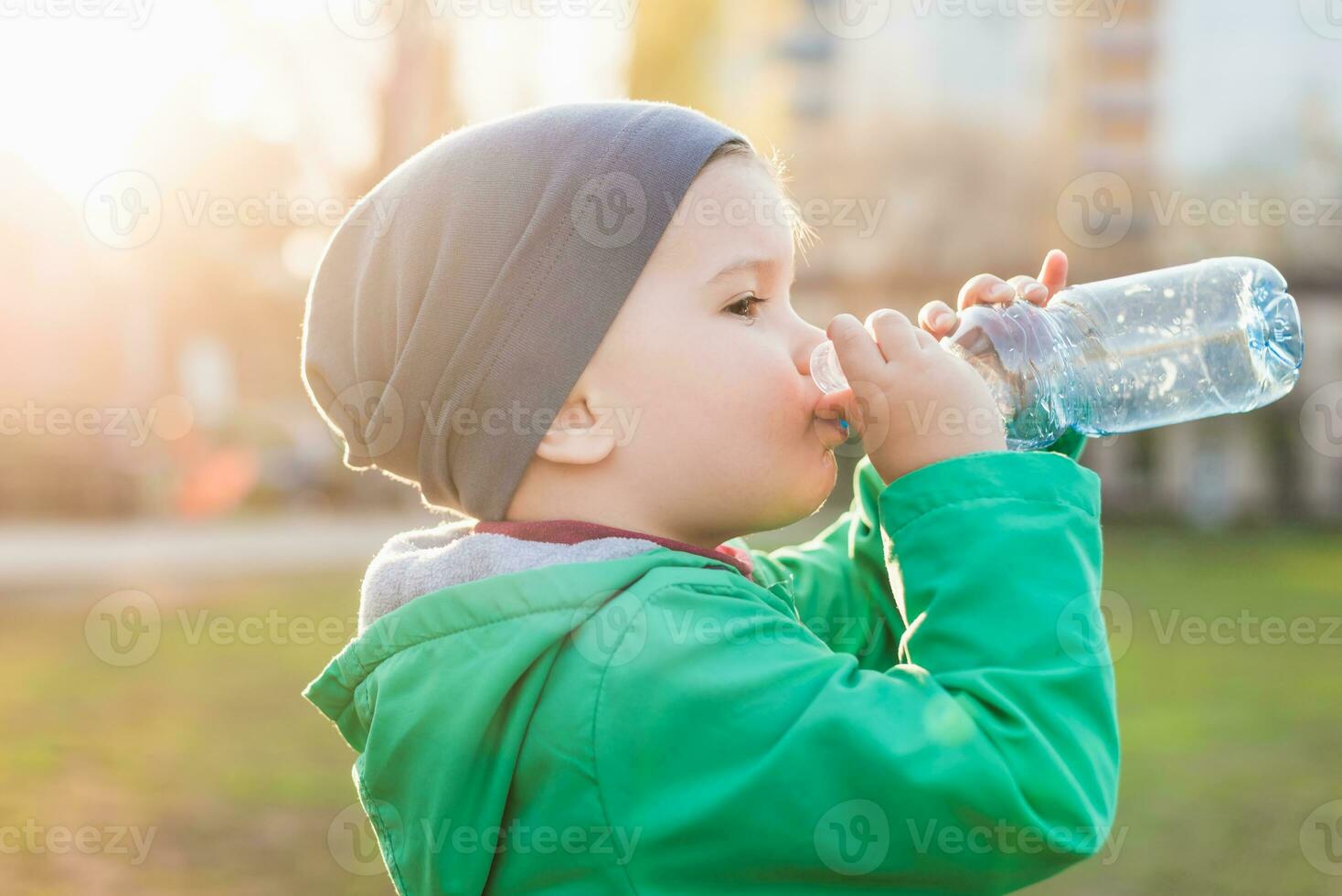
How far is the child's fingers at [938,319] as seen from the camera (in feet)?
6.47

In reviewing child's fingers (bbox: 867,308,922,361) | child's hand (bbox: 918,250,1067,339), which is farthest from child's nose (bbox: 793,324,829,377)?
child's hand (bbox: 918,250,1067,339)

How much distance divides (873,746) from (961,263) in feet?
80.0

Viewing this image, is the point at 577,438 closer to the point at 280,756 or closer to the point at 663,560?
the point at 663,560

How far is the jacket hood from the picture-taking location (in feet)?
4.94

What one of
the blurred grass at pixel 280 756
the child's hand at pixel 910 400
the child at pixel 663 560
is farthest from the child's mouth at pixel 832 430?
the blurred grass at pixel 280 756

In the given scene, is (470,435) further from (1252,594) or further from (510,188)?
(1252,594)

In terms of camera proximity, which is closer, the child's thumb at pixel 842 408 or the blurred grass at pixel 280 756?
the child's thumb at pixel 842 408

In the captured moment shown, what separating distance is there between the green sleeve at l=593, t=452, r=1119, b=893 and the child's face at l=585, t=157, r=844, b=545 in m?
0.25

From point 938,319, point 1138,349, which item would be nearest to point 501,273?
point 938,319

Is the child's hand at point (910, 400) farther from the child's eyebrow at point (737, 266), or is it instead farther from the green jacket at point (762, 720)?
the child's eyebrow at point (737, 266)

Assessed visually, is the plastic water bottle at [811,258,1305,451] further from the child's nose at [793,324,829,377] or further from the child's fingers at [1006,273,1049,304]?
the child's nose at [793,324,829,377]

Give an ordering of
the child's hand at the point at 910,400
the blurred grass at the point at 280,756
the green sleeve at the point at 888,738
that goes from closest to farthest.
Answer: the green sleeve at the point at 888,738 < the child's hand at the point at 910,400 < the blurred grass at the point at 280,756

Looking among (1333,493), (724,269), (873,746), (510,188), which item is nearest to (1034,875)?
(873,746)

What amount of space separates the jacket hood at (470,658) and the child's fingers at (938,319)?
0.57 metres
